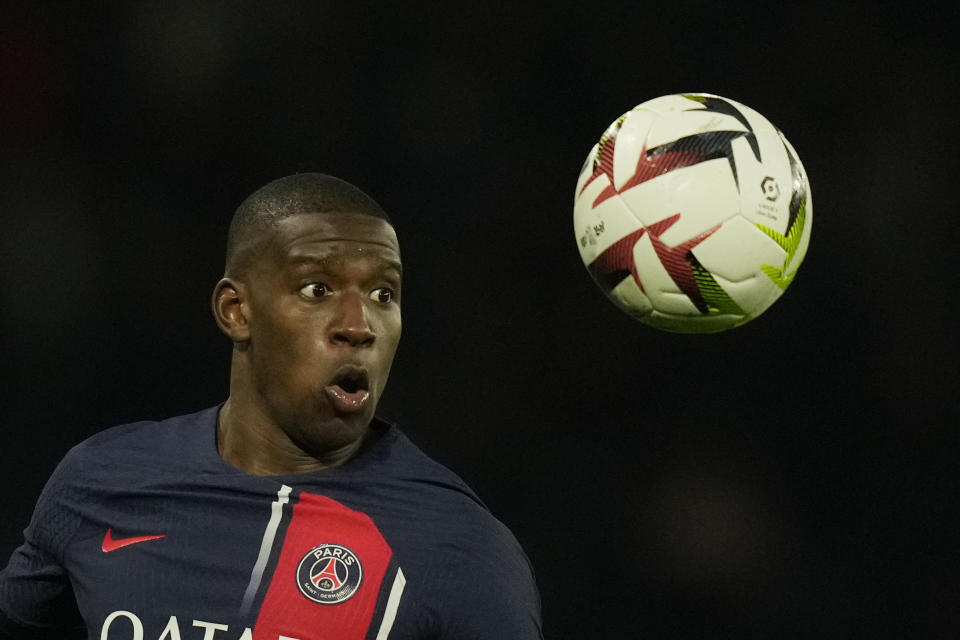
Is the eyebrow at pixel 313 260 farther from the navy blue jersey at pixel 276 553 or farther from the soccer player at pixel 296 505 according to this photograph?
the navy blue jersey at pixel 276 553

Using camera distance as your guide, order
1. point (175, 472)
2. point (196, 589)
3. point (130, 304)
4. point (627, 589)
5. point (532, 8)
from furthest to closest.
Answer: point (532, 8) → point (130, 304) → point (627, 589) → point (175, 472) → point (196, 589)

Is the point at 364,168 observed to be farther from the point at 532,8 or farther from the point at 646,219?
the point at 646,219

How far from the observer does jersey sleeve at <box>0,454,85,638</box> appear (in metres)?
2.53

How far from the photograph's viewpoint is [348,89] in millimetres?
4801

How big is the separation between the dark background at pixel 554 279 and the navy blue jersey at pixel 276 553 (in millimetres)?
1852

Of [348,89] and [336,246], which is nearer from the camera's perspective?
[336,246]

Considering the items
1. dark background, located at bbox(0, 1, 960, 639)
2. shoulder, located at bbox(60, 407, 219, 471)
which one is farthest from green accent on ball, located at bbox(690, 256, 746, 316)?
dark background, located at bbox(0, 1, 960, 639)

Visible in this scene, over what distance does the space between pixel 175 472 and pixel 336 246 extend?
21.1 inches

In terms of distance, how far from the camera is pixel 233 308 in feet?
8.30

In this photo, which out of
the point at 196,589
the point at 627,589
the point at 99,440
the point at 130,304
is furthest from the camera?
the point at 130,304

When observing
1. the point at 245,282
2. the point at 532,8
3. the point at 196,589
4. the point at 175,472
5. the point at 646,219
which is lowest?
the point at 196,589

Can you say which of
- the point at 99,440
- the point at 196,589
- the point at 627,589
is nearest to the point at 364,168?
the point at 627,589

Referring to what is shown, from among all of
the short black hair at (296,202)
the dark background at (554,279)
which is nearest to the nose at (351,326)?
the short black hair at (296,202)

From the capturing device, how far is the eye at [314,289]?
240cm
